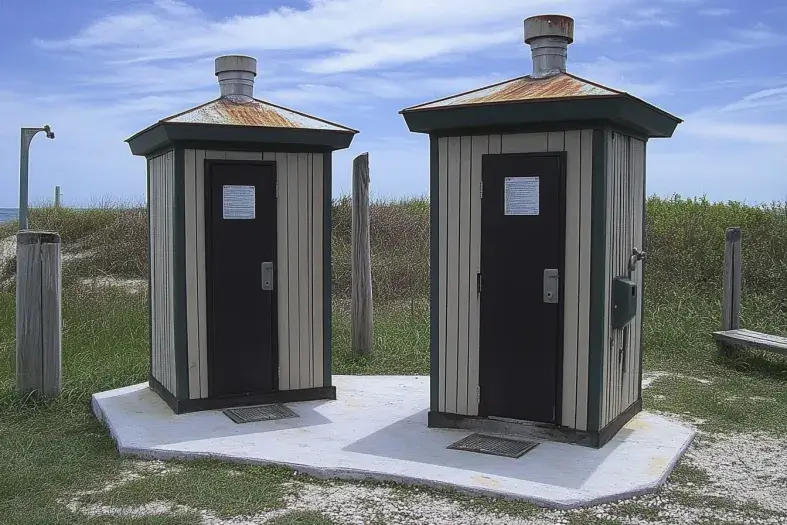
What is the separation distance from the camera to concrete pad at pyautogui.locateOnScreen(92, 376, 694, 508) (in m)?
4.52

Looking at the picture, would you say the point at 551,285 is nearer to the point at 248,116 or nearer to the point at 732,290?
the point at 248,116

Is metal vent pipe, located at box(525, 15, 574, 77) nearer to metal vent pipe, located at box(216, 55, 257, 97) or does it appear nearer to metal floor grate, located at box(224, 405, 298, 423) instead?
metal vent pipe, located at box(216, 55, 257, 97)

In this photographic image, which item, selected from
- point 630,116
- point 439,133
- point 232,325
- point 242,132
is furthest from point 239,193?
point 630,116

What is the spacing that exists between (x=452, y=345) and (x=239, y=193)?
6.31 feet

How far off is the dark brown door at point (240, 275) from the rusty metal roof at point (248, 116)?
31cm

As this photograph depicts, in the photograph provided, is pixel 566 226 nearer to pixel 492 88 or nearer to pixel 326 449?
pixel 492 88

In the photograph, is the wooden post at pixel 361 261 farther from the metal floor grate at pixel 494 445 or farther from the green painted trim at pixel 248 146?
the metal floor grate at pixel 494 445

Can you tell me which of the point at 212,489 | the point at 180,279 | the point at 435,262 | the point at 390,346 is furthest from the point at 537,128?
the point at 390,346

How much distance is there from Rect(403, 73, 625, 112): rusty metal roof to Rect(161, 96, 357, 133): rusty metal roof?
103 cm

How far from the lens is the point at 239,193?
606 cm

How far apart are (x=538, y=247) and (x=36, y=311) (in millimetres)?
3954

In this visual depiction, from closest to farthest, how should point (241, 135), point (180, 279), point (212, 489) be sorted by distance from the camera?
point (212, 489)
point (241, 135)
point (180, 279)

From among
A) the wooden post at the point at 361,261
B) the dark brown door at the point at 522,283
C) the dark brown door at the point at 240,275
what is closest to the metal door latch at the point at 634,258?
the dark brown door at the point at 522,283

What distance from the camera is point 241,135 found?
232 inches
